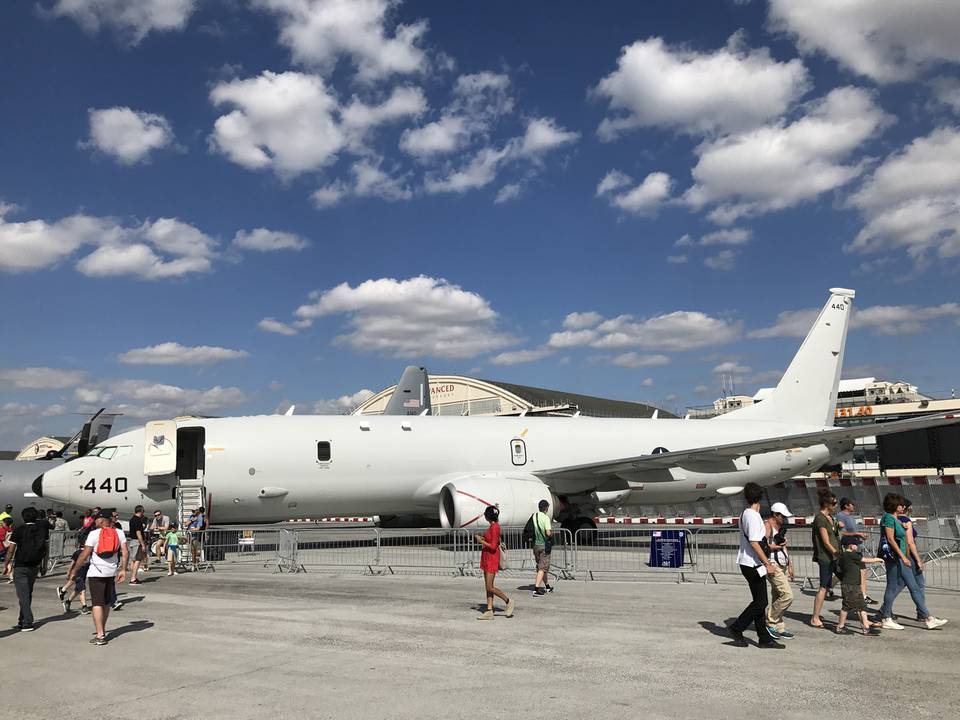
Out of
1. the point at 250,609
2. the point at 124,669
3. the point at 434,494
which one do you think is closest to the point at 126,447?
the point at 434,494

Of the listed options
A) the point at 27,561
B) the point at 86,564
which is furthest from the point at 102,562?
the point at 27,561

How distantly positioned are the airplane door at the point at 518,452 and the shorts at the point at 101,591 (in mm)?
14012

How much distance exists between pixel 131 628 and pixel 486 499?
10564 mm

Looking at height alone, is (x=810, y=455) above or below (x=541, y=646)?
above

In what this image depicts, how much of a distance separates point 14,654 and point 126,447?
11.8 m

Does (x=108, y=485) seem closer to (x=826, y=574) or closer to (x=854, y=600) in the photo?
(x=826, y=574)

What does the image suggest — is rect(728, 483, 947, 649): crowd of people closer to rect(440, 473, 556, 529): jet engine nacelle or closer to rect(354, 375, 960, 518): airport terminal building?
rect(440, 473, 556, 529): jet engine nacelle

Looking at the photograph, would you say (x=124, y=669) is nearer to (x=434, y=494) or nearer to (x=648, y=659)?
(x=648, y=659)

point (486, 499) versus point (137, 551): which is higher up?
point (486, 499)

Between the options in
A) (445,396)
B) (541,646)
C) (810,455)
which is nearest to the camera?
(541,646)

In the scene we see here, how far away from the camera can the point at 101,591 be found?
9.71 meters

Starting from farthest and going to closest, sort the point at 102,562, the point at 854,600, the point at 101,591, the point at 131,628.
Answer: the point at 131,628, the point at 102,562, the point at 101,591, the point at 854,600

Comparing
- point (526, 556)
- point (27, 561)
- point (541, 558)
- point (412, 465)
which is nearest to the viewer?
point (27, 561)

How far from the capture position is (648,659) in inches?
322
